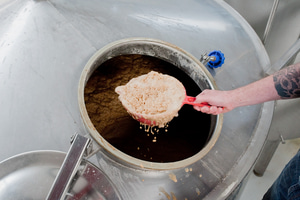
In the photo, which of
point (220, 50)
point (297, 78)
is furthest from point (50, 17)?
point (297, 78)

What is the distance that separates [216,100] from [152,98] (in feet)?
0.72

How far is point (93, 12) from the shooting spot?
1105mm

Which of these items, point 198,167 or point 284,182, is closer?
point 198,167

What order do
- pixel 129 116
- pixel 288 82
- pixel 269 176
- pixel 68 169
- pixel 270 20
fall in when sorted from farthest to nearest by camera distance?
1. pixel 269 176
2. pixel 270 20
3. pixel 129 116
4. pixel 288 82
5. pixel 68 169

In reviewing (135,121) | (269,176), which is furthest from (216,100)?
(269,176)

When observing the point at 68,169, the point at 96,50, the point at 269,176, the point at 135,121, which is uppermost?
the point at 96,50

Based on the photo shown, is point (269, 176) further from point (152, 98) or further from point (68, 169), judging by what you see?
point (68, 169)

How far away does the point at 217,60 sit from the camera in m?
1.04

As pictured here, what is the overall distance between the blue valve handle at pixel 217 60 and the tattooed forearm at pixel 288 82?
233 millimetres

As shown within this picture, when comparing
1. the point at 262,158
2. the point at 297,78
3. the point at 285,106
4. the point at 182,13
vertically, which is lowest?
the point at 262,158

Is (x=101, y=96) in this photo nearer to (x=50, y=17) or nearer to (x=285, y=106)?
(x=50, y=17)

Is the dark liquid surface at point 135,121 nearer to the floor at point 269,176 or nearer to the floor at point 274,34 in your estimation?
the floor at point 274,34

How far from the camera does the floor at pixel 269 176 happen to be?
1.71 metres

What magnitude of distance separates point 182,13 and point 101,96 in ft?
1.88
